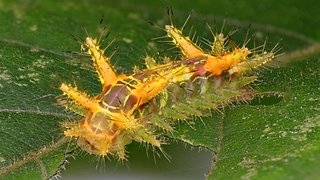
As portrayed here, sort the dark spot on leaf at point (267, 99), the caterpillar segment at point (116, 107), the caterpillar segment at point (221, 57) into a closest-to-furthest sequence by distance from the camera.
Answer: the caterpillar segment at point (116, 107) < the dark spot on leaf at point (267, 99) < the caterpillar segment at point (221, 57)

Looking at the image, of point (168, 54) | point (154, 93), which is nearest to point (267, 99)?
point (154, 93)

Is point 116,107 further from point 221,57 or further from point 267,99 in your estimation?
point 267,99

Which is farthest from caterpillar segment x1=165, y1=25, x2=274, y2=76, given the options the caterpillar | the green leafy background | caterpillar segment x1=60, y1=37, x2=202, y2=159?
caterpillar segment x1=60, y1=37, x2=202, y2=159

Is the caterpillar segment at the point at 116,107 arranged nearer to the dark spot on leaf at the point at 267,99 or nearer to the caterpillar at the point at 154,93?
the caterpillar at the point at 154,93

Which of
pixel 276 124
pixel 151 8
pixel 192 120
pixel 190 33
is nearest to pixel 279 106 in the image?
pixel 276 124

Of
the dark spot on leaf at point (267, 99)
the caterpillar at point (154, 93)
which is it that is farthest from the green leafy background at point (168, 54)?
the caterpillar at point (154, 93)

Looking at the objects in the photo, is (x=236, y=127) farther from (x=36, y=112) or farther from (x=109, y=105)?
(x=36, y=112)
